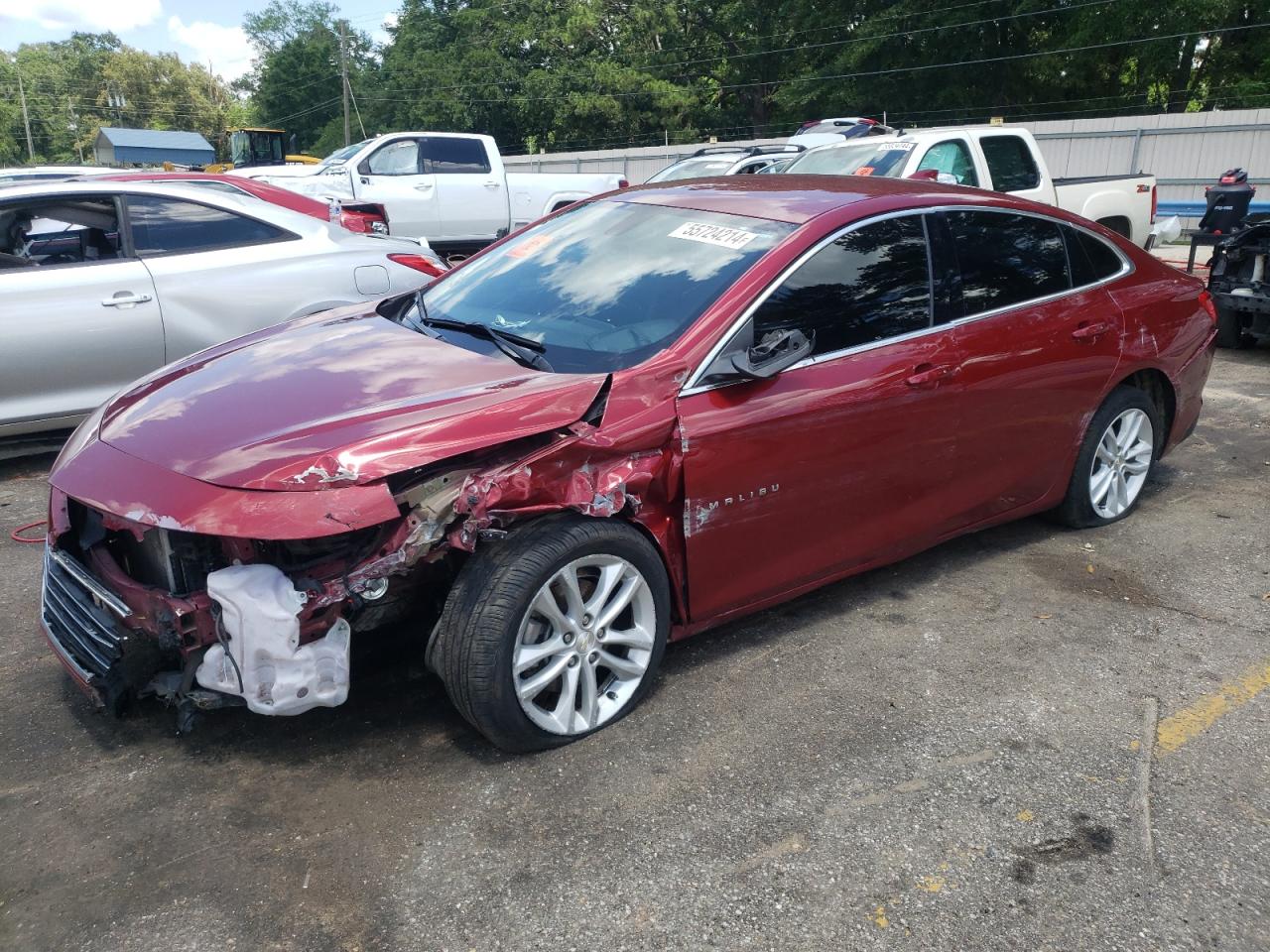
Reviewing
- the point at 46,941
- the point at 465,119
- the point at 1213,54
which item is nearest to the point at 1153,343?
the point at 46,941

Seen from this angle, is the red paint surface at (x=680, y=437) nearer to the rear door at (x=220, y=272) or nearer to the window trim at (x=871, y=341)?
the window trim at (x=871, y=341)

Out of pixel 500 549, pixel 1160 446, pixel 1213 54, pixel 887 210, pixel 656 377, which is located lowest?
pixel 1160 446

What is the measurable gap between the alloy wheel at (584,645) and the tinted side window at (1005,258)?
73.4 inches

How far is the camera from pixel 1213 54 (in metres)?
31.1

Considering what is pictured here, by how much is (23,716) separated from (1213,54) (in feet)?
119

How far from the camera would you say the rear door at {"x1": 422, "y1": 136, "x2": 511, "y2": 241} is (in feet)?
46.3

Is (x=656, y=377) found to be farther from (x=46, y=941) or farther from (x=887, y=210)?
(x=46, y=941)

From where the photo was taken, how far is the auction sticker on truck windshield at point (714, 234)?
3693 mm

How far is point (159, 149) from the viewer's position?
53.9 metres

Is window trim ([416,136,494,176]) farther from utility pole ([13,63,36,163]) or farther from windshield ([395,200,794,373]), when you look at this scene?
utility pole ([13,63,36,163])

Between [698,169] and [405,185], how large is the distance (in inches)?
154

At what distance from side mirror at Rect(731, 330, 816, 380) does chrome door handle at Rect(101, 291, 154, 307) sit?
4136 mm

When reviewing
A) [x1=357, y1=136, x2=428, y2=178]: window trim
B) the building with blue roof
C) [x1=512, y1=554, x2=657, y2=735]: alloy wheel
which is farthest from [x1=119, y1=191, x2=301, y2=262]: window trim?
the building with blue roof

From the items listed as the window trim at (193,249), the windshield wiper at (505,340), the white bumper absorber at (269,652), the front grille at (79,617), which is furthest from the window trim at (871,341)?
the window trim at (193,249)
